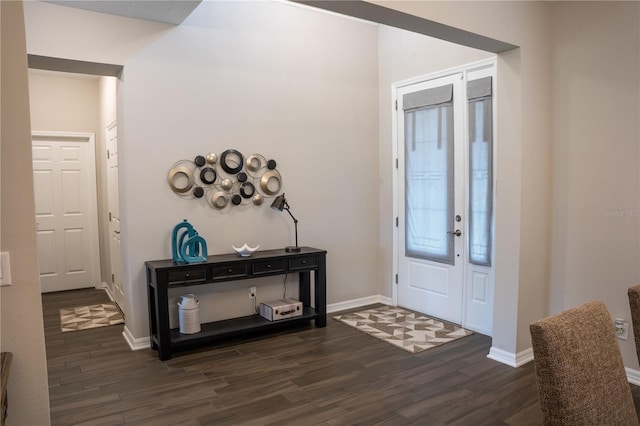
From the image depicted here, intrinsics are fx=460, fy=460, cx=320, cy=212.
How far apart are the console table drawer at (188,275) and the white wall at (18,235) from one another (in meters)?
2.23

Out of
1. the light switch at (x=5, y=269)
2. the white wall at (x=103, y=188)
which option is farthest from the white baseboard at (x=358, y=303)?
the light switch at (x=5, y=269)

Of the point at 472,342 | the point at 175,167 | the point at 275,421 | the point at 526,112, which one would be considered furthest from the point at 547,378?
the point at 175,167

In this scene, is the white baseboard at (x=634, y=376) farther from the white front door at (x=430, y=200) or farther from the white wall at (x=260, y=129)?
the white wall at (x=260, y=129)

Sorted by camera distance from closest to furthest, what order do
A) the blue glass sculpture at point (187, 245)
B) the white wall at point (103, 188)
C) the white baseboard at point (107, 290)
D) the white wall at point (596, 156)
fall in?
the white wall at point (596, 156) → the blue glass sculpture at point (187, 245) → the white wall at point (103, 188) → the white baseboard at point (107, 290)

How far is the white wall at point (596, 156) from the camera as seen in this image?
3.14m

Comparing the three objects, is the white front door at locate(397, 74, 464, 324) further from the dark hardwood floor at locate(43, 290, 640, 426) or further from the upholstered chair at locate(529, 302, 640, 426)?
the upholstered chair at locate(529, 302, 640, 426)

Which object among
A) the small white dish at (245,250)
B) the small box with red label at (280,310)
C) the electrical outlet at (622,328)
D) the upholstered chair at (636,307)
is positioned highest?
the upholstered chair at (636,307)

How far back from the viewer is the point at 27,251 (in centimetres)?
151

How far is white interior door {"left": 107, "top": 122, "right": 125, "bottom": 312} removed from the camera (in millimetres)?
5137

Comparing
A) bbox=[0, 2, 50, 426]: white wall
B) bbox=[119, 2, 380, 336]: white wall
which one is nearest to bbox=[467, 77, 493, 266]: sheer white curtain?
bbox=[119, 2, 380, 336]: white wall

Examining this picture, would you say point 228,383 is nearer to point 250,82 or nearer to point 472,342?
point 472,342

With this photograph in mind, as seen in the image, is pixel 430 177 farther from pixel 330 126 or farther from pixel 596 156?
pixel 596 156

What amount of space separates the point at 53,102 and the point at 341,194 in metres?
4.00

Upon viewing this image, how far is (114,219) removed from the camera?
555 cm
